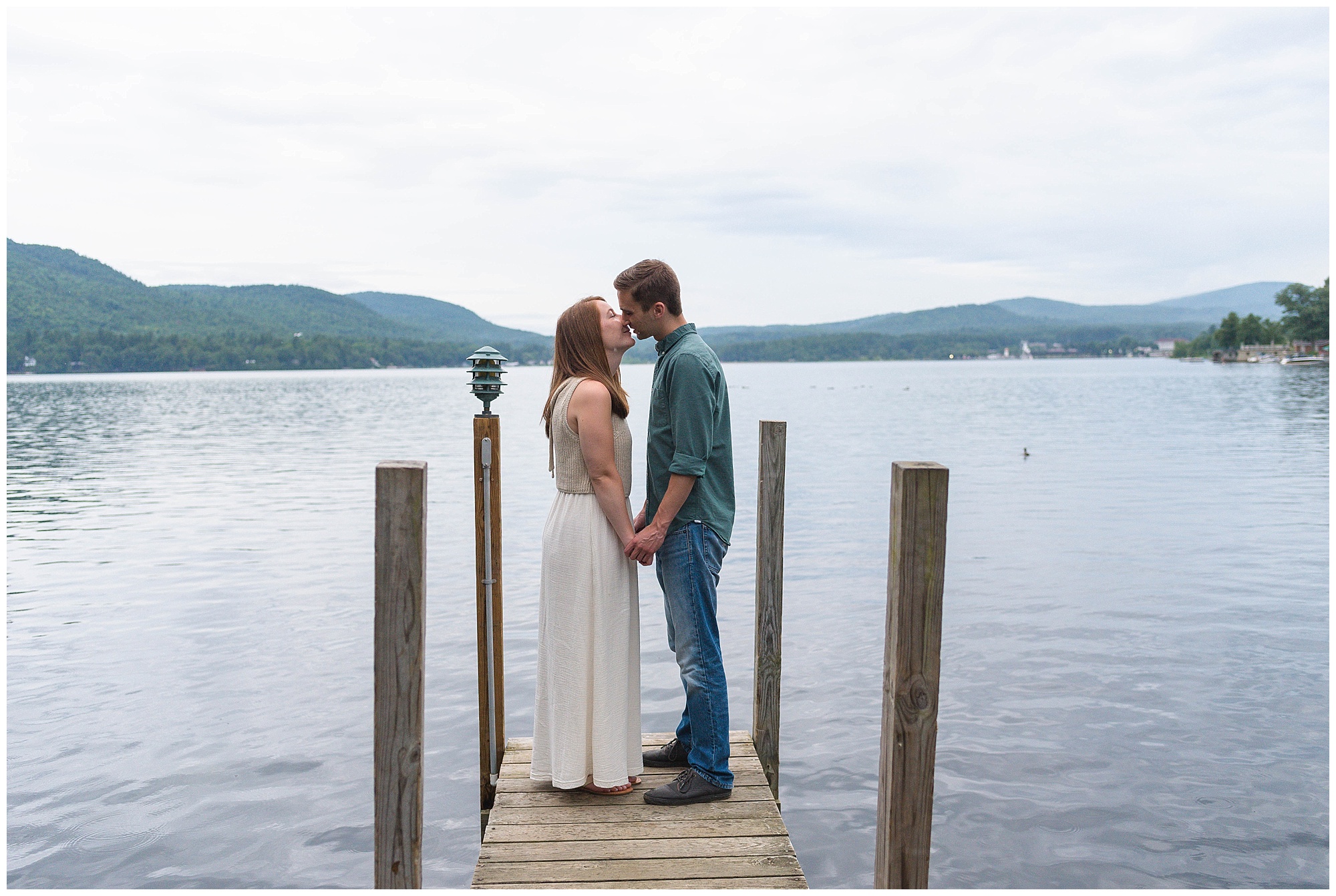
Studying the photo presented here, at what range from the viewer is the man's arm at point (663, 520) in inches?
171

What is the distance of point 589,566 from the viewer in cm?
446

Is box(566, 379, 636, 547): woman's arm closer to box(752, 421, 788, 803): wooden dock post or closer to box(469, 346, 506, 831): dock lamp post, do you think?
box(469, 346, 506, 831): dock lamp post

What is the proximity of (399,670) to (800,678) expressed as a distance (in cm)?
648

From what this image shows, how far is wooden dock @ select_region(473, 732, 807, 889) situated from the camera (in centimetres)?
397

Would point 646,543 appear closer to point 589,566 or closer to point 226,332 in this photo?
point 589,566

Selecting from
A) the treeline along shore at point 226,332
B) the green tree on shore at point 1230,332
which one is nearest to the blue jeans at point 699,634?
the treeline along shore at point 226,332

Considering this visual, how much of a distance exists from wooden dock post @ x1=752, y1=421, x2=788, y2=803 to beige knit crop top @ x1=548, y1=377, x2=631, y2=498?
1.14 meters

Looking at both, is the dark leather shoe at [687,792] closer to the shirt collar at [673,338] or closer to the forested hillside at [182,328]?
the shirt collar at [673,338]

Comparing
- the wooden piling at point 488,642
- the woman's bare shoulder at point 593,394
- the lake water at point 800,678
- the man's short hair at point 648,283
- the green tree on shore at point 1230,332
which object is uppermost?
the green tree on shore at point 1230,332

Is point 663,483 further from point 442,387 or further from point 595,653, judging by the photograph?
point 442,387

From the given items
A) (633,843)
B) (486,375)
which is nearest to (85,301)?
(486,375)

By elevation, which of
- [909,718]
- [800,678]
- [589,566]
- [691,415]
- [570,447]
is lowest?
[800,678]

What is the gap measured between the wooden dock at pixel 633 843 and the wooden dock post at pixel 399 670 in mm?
766

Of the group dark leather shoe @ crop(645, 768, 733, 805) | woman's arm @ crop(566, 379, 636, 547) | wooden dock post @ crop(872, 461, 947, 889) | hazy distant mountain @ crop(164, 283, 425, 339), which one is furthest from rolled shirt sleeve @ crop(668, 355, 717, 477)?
hazy distant mountain @ crop(164, 283, 425, 339)
